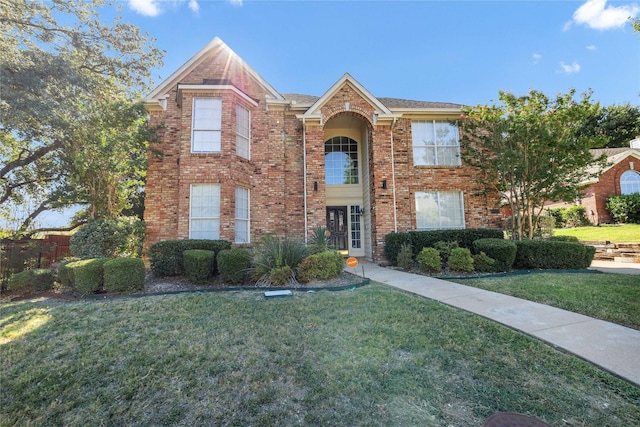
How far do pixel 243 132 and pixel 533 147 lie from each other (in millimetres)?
10221

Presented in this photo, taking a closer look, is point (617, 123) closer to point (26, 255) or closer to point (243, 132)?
point (243, 132)

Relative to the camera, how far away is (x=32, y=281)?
710cm

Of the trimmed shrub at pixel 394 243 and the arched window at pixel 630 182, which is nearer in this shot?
the trimmed shrub at pixel 394 243

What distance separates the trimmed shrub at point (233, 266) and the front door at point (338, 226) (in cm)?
631

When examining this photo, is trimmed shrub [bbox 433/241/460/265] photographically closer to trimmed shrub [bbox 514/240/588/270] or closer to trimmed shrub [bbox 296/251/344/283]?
trimmed shrub [bbox 514/240/588/270]

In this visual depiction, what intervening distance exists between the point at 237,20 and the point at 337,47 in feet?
15.0

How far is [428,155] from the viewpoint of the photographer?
12.1m

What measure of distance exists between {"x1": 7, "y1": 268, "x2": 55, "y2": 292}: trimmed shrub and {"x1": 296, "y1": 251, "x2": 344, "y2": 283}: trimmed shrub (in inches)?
254

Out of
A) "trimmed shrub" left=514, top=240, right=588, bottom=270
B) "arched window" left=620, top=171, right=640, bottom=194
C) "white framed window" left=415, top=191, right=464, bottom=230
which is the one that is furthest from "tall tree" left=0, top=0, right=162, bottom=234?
"arched window" left=620, top=171, right=640, bottom=194

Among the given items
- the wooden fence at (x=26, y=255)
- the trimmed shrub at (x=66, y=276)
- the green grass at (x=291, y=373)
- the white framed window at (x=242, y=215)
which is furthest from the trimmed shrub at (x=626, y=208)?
the wooden fence at (x=26, y=255)

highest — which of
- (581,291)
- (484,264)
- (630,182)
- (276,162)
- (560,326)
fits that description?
(630,182)

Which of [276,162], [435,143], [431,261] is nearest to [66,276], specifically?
[276,162]

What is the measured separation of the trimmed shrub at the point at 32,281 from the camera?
696 centimetres

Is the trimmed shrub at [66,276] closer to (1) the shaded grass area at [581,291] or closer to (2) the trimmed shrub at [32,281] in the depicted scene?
(2) the trimmed shrub at [32,281]
